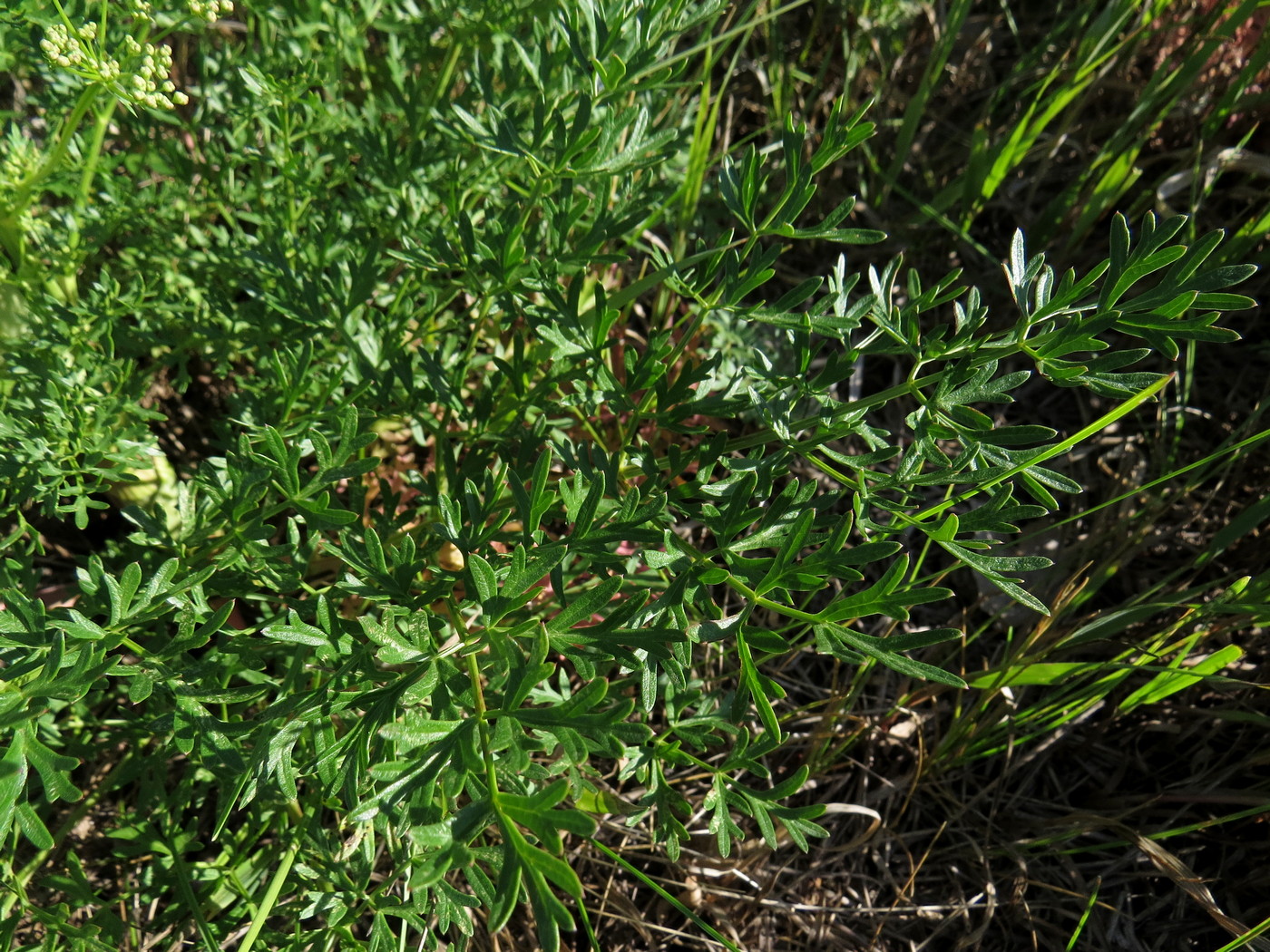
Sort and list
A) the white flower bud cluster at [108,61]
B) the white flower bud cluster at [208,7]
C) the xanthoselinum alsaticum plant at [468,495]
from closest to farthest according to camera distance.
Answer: the xanthoselinum alsaticum plant at [468,495] < the white flower bud cluster at [108,61] < the white flower bud cluster at [208,7]

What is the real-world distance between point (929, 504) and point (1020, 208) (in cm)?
86

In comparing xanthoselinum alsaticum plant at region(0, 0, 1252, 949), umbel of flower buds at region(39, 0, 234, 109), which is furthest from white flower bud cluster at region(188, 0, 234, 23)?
xanthoselinum alsaticum plant at region(0, 0, 1252, 949)

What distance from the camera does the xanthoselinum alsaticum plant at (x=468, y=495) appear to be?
1.22 metres

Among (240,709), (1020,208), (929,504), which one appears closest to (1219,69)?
(1020,208)

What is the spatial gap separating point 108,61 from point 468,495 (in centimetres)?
86

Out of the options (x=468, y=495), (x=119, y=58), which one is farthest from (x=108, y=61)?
(x=468, y=495)

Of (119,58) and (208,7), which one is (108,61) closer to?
(119,58)

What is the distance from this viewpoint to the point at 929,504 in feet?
8.35

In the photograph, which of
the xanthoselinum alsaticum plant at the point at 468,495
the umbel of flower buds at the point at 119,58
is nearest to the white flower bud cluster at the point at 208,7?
the umbel of flower buds at the point at 119,58

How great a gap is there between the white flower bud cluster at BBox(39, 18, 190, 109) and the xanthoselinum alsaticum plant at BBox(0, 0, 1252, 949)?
0.9 inches

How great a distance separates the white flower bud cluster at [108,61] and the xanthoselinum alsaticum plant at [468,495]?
23 millimetres

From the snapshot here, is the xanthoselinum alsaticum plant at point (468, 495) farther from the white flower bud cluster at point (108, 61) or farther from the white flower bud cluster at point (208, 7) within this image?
the white flower bud cluster at point (208, 7)

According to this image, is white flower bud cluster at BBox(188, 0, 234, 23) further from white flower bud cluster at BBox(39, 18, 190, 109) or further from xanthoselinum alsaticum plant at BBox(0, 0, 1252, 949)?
xanthoselinum alsaticum plant at BBox(0, 0, 1252, 949)

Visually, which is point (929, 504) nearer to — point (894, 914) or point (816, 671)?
point (816, 671)
